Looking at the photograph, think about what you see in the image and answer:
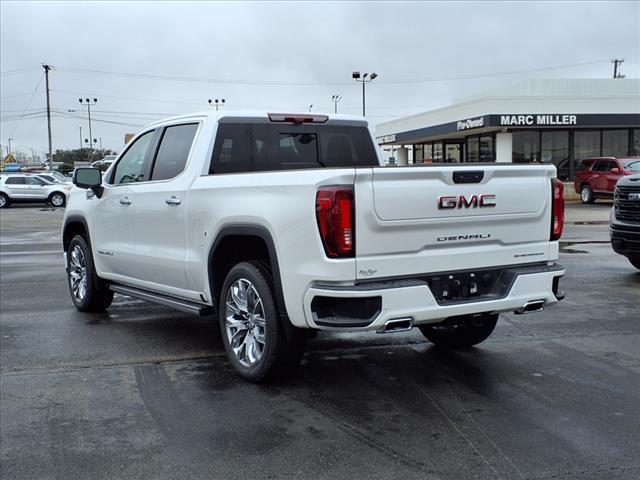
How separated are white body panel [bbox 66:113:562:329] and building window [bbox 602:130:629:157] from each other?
105 feet

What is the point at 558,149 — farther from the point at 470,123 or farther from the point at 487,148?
the point at 470,123

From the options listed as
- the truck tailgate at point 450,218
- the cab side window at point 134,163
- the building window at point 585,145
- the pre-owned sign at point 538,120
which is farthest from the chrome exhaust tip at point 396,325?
the building window at point 585,145

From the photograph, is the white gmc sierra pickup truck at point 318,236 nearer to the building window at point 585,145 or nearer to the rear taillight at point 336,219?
the rear taillight at point 336,219

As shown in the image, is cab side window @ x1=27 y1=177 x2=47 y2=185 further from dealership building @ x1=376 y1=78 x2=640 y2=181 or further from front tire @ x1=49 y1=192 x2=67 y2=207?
dealership building @ x1=376 y1=78 x2=640 y2=181

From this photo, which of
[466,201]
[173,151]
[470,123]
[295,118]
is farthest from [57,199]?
[466,201]

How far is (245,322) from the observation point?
5.07m

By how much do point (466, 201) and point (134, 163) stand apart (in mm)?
3561

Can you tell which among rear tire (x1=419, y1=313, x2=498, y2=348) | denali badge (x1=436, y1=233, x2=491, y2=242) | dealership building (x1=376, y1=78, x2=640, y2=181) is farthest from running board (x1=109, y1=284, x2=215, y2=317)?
dealership building (x1=376, y1=78, x2=640, y2=181)

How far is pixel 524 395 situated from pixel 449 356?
3.55 feet

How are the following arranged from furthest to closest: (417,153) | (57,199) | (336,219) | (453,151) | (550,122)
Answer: (417,153), (453,151), (57,199), (550,122), (336,219)

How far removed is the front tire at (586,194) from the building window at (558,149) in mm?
5731

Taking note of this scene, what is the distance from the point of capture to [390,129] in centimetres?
4506

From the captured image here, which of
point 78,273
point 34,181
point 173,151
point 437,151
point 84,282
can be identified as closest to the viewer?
point 173,151

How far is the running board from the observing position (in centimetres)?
559
